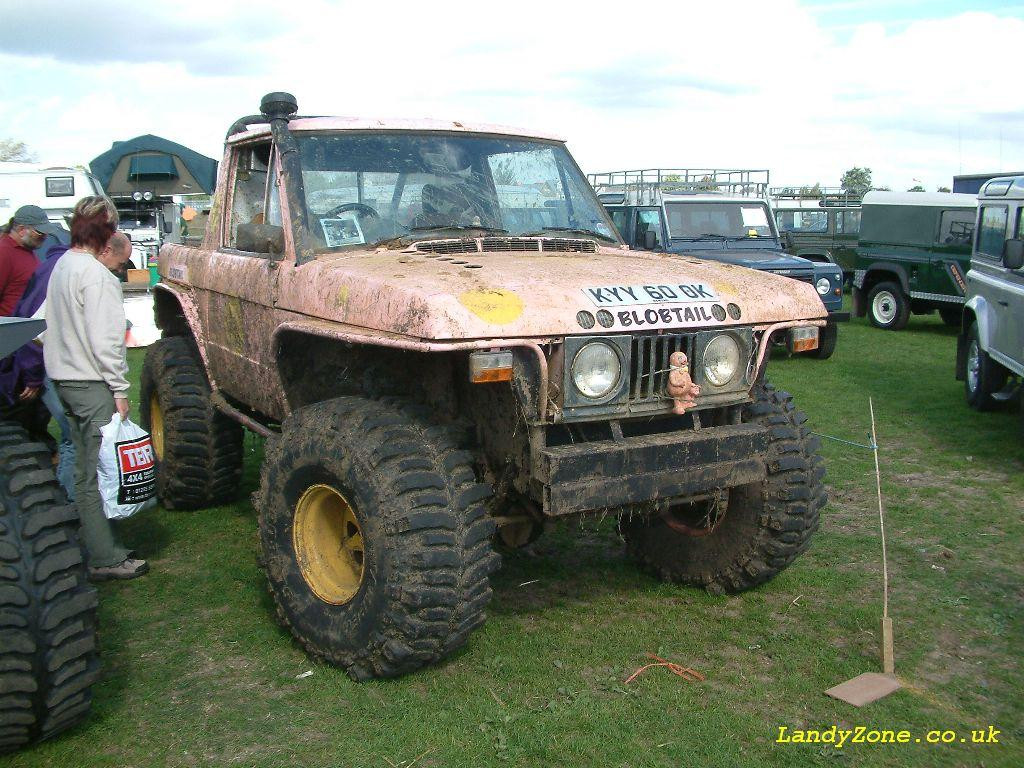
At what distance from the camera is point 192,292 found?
5824 mm

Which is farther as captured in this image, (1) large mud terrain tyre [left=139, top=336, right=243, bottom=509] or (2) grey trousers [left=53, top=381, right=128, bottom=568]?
(1) large mud terrain tyre [left=139, top=336, right=243, bottom=509]

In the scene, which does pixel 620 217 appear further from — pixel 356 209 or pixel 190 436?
pixel 356 209

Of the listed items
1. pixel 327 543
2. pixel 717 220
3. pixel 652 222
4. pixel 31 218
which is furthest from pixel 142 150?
pixel 327 543

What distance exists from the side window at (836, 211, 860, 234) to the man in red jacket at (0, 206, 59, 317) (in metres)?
16.8

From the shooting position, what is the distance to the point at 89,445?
4.67m

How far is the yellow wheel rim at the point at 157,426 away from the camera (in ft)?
20.7

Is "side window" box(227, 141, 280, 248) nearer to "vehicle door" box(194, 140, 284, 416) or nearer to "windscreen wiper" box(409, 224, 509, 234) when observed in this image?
"vehicle door" box(194, 140, 284, 416)

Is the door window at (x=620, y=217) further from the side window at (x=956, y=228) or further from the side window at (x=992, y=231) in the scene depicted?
the side window at (x=992, y=231)

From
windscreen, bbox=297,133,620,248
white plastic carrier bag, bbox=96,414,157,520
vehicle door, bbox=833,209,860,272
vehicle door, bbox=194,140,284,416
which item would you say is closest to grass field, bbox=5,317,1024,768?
white plastic carrier bag, bbox=96,414,157,520

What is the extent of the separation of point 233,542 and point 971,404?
722cm

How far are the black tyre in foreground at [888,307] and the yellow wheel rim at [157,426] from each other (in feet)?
41.3

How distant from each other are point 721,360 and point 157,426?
4204 mm

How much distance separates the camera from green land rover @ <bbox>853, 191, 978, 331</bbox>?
14508 mm

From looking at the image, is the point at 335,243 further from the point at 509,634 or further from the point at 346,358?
the point at 509,634
